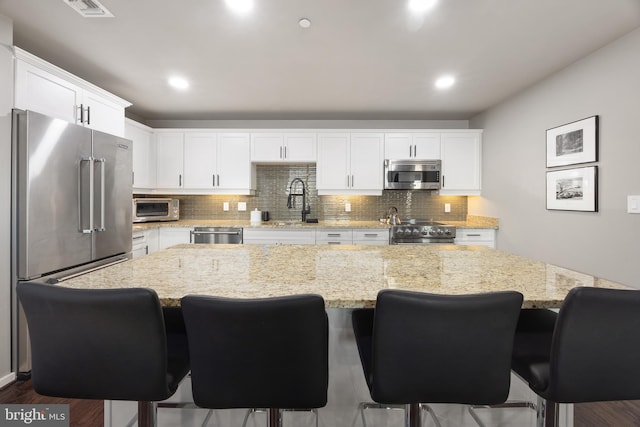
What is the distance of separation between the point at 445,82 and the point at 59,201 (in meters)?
3.56

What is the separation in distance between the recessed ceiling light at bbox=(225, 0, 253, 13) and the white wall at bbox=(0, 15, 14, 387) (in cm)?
149

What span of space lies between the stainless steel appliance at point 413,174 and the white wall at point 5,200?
373 cm

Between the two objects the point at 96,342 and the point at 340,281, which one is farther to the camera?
the point at 340,281

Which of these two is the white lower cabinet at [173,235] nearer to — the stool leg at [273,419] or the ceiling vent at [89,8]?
the ceiling vent at [89,8]

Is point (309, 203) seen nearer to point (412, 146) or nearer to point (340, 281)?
point (412, 146)

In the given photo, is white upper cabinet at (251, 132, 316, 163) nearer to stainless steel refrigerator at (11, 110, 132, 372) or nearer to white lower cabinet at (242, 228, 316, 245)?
white lower cabinet at (242, 228, 316, 245)

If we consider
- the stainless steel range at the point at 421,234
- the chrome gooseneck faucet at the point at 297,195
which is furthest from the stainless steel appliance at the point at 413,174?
the chrome gooseneck faucet at the point at 297,195

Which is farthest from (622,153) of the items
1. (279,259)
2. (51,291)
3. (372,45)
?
(51,291)

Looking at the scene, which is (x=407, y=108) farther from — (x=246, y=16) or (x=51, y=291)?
(x=51, y=291)

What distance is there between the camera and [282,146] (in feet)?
14.3

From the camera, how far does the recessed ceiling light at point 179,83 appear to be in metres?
3.18

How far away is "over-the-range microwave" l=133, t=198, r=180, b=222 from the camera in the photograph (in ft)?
12.6

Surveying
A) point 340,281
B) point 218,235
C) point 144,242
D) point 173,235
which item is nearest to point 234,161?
point 218,235

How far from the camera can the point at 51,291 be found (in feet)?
2.89
